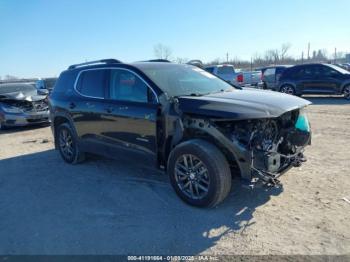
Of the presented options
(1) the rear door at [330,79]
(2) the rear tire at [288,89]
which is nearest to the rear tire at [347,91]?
(1) the rear door at [330,79]

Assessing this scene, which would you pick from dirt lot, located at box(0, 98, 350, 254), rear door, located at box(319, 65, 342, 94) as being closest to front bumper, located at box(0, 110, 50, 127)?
dirt lot, located at box(0, 98, 350, 254)

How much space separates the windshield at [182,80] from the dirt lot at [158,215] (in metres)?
1.49

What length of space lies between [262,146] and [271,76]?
A: 642 inches

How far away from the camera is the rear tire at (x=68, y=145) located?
659 cm

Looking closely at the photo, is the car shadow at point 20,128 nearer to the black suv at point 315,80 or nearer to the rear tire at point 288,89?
the rear tire at point 288,89

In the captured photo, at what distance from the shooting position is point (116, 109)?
5270 millimetres

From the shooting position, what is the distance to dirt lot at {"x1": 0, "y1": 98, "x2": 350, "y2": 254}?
3.60 meters

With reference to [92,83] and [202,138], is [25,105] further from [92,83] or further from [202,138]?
[202,138]

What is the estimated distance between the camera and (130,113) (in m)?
5.01

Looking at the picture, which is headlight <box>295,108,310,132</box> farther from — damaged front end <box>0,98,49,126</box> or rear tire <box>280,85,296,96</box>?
rear tire <box>280,85,296,96</box>

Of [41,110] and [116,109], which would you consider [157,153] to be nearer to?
[116,109]

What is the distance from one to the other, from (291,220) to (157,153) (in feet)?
6.34

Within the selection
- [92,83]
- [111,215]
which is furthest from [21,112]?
[111,215]

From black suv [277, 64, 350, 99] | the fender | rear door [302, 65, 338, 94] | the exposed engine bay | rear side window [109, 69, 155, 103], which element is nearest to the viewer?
the fender
